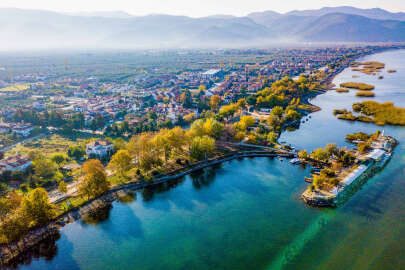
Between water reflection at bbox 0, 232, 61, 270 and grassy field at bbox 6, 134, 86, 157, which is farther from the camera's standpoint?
grassy field at bbox 6, 134, 86, 157

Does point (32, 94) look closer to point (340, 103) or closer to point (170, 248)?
point (170, 248)

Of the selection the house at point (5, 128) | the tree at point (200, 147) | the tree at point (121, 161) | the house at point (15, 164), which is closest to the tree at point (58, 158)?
the house at point (15, 164)

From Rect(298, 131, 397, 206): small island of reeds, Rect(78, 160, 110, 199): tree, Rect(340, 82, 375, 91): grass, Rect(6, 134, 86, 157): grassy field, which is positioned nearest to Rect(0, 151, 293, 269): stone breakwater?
Rect(78, 160, 110, 199): tree

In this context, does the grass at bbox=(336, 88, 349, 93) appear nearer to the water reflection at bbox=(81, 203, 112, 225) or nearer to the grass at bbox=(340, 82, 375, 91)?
the grass at bbox=(340, 82, 375, 91)

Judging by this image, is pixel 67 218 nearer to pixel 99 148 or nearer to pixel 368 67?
pixel 99 148

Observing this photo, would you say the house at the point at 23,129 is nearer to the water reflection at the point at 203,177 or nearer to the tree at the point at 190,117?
the tree at the point at 190,117
